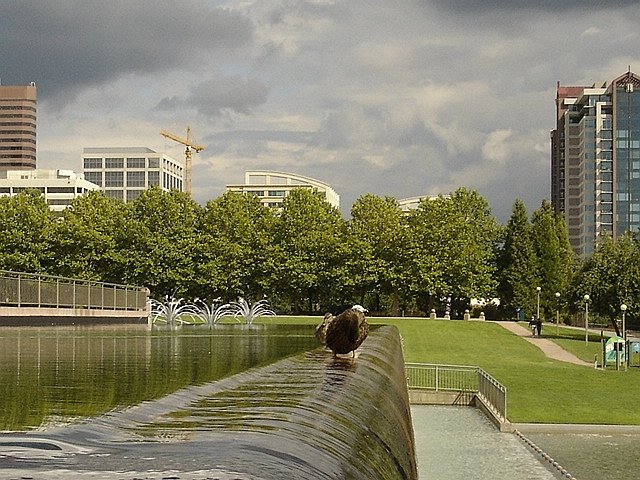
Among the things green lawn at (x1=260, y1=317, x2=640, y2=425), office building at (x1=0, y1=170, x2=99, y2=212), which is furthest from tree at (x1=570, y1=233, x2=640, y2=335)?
office building at (x1=0, y1=170, x2=99, y2=212)

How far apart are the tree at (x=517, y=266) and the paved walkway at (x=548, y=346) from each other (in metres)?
12.8

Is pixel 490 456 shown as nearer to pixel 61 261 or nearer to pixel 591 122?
pixel 61 261

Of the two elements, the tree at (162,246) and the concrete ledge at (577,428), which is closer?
the concrete ledge at (577,428)

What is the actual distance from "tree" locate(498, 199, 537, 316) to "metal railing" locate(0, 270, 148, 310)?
1913 inches

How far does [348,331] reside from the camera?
20.4ft

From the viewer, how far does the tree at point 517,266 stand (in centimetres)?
8025

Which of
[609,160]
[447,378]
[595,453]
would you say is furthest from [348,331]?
[609,160]

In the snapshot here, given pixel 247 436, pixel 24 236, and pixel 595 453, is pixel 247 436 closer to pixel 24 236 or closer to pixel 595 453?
pixel 595 453

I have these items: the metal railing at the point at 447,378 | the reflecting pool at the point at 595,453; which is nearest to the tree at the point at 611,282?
the metal railing at the point at 447,378

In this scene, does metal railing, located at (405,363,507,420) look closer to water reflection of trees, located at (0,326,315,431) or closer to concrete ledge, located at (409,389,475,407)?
concrete ledge, located at (409,389,475,407)

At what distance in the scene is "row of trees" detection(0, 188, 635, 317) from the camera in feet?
214

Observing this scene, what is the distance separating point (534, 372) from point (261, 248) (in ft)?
108

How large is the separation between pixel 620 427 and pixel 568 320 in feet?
202

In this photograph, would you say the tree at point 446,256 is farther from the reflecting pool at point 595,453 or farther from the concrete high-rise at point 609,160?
the concrete high-rise at point 609,160
